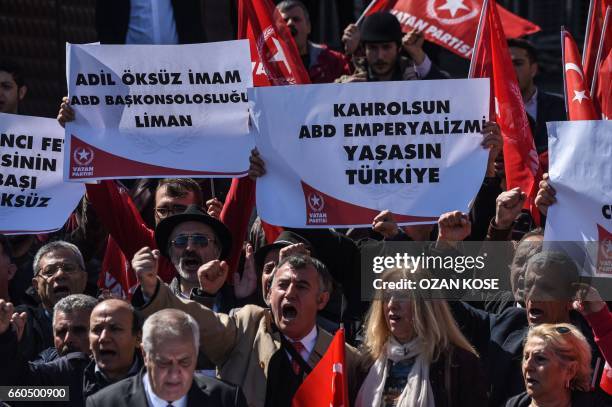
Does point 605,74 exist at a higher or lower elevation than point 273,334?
higher

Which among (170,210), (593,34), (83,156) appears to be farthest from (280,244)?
(593,34)

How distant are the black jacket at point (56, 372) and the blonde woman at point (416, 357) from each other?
117 cm

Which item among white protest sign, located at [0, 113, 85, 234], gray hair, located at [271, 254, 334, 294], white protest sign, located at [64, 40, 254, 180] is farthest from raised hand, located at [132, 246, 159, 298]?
white protest sign, located at [0, 113, 85, 234]

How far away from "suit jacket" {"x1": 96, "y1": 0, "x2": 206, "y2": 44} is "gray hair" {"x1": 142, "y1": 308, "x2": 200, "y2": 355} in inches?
197

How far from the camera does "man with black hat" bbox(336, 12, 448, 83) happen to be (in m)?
11.6

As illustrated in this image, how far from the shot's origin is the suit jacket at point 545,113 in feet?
36.7


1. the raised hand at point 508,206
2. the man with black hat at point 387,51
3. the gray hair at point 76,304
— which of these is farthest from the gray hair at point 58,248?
the man with black hat at point 387,51

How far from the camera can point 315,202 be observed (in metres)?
9.53

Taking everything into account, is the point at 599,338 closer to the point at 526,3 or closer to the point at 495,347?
the point at 495,347

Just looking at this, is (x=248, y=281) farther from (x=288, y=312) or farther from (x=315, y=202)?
(x=288, y=312)

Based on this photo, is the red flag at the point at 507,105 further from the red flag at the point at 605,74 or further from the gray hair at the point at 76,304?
the gray hair at the point at 76,304

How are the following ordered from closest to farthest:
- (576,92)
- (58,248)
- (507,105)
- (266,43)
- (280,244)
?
1. (280,244)
2. (58,248)
3. (576,92)
4. (507,105)
5. (266,43)

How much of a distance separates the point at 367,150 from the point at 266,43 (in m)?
1.65

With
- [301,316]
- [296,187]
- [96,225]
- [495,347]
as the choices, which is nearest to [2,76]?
[96,225]
